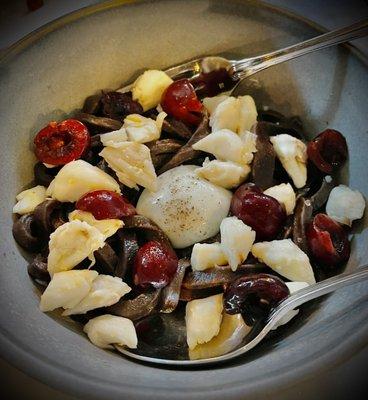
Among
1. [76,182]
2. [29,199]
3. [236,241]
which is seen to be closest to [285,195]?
[236,241]

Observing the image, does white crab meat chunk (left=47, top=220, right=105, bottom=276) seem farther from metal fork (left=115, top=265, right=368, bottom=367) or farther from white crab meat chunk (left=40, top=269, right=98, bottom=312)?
metal fork (left=115, top=265, right=368, bottom=367)

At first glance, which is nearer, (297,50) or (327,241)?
(327,241)

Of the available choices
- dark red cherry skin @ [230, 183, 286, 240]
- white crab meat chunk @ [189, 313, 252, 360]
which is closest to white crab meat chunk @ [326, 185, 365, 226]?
dark red cherry skin @ [230, 183, 286, 240]

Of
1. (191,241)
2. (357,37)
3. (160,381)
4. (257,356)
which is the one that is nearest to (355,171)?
(357,37)

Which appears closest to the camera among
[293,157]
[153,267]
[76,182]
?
[153,267]

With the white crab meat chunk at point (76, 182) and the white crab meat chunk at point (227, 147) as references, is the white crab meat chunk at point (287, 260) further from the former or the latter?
the white crab meat chunk at point (76, 182)

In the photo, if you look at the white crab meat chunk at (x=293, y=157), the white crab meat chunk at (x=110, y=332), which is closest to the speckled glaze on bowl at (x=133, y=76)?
the white crab meat chunk at (x=110, y=332)

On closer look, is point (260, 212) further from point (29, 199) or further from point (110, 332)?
point (29, 199)
